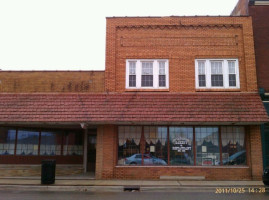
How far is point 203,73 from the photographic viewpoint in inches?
647

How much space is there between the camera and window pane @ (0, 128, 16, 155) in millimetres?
17297

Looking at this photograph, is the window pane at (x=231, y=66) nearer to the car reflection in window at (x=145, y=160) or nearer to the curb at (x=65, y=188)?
the car reflection in window at (x=145, y=160)

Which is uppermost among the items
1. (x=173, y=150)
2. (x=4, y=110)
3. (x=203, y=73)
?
(x=203, y=73)

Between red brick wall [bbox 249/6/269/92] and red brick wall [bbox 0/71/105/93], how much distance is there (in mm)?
8712

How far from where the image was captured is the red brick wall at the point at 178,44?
53.5 feet

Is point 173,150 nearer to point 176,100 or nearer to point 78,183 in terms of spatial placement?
point 176,100

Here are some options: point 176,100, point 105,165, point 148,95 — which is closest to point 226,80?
point 176,100

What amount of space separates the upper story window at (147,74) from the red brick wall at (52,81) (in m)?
1.58

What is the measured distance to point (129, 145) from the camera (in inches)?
619

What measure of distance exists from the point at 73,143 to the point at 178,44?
344 inches

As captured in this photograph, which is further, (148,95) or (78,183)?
(148,95)

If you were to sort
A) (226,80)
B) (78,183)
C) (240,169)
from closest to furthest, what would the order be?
(78,183), (240,169), (226,80)

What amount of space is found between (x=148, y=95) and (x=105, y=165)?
4238 millimetres
